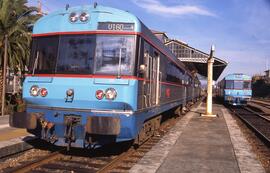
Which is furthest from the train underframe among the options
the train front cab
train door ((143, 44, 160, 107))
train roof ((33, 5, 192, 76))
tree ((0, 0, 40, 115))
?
the train front cab

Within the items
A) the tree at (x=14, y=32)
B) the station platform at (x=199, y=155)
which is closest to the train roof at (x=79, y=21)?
the station platform at (x=199, y=155)

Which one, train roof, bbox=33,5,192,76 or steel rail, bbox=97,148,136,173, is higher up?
→ train roof, bbox=33,5,192,76

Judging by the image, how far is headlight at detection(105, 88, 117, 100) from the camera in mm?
7930

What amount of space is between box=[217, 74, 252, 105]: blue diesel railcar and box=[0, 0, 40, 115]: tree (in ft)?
65.9

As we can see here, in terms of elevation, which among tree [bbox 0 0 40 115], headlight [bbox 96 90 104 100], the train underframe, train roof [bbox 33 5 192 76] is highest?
tree [bbox 0 0 40 115]

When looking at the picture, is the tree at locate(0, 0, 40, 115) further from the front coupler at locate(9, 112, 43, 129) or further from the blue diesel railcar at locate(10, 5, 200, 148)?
the front coupler at locate(9, 112, 43, 129)

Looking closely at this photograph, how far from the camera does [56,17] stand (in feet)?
28.8

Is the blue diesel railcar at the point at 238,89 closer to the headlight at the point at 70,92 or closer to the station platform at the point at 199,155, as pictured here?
the station platform at the point at 199,155

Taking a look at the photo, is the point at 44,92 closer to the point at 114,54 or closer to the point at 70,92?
the point at 70,92

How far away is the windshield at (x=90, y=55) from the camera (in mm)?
8203

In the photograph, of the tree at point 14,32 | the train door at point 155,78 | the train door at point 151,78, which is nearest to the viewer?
the train door at point 151,78

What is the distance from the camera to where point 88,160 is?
860 cm

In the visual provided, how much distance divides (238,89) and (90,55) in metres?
27.6

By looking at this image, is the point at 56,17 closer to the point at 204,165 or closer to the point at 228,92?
the point at 204,165
